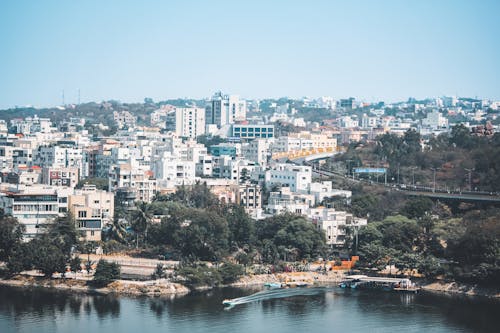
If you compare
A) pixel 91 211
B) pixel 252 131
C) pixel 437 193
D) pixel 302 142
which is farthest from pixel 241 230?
pixel 252 131

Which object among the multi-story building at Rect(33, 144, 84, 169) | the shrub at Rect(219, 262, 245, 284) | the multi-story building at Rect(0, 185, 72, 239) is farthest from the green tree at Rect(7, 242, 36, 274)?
the multi-story building at Rect(33, 144, 84, 169)

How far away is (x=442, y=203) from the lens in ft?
80.8

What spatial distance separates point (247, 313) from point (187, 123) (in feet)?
105

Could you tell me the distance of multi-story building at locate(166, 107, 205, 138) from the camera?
155 ft

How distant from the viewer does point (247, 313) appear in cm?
1609

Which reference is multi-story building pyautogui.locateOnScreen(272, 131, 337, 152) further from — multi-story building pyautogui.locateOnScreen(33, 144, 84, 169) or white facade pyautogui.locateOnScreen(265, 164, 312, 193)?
white facade pyautogui.locateOnScreen(265, 164, 312, 193)

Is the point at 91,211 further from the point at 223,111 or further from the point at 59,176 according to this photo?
the point at 223,111

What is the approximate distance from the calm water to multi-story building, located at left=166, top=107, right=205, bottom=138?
98.2ft

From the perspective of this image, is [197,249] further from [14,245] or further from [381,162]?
[381,162]

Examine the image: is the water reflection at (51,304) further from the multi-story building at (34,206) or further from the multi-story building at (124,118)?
the multi-story building at (124,118)

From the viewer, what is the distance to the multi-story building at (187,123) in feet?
155

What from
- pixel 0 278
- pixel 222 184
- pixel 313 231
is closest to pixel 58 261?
pixel 0 278

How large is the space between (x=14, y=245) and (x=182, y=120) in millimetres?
29258

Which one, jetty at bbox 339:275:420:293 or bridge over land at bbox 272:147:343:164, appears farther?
bridge over land at bbox 272:147:343:164
